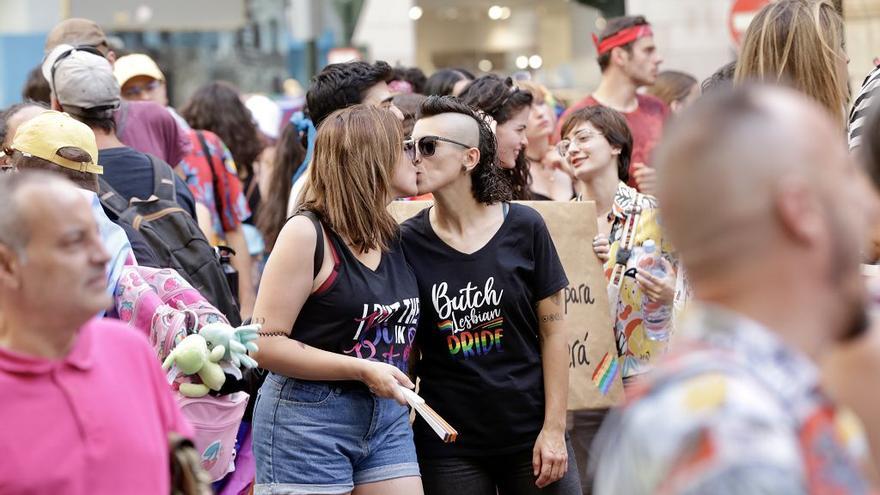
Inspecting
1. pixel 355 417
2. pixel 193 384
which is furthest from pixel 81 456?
pixel 355 417

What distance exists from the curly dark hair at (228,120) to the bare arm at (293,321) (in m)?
4.88

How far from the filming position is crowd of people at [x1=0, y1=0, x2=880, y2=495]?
2070mm

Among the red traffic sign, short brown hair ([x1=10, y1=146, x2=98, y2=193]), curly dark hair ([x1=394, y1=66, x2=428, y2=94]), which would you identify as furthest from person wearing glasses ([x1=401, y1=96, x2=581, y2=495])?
the red traffic sign

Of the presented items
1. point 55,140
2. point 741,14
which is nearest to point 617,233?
point 55,140

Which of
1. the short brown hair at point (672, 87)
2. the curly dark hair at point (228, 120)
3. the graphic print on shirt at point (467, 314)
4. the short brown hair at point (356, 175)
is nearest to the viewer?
the short brown hair at point (356, 175)

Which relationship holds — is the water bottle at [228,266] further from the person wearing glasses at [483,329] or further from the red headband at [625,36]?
the red headband at [625,36]

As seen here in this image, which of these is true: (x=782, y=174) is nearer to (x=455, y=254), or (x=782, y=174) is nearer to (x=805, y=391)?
(x=805, y=391)

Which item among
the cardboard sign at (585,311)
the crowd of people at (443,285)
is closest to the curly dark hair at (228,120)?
the crowd of people at (443,285)

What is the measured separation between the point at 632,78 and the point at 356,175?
14.6 ft

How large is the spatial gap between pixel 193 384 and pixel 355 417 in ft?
2.25

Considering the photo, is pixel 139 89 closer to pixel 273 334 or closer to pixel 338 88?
pixel 338 88

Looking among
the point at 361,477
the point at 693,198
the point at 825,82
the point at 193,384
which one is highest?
the point at 693,198

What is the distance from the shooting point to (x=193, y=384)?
4.45m

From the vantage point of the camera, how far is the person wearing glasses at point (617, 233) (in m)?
6.05
